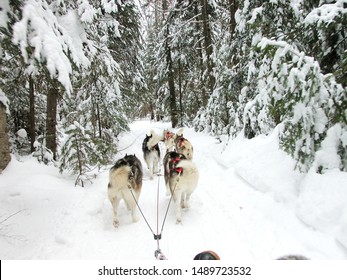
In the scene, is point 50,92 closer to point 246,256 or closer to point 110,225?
point 110,225

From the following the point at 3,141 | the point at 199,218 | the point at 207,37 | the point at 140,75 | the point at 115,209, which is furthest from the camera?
the point at 140,75

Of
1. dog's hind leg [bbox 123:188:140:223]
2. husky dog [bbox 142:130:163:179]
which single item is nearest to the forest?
husky dog [bbox 142:130:163:179]

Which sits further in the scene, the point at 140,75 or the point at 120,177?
the point at 140,75

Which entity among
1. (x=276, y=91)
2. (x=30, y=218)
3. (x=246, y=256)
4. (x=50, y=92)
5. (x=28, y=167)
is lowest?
(x=246, y=256)

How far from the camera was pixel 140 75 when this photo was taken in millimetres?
14492

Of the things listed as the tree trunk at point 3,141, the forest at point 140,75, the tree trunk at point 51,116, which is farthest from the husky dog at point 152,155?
the tree trunk at point 3,141

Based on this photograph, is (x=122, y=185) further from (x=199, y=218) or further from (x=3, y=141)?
(x=3, y=141)

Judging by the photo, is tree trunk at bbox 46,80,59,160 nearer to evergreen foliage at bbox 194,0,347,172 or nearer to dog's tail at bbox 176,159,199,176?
dog's tail at bbox 176,159,199,176

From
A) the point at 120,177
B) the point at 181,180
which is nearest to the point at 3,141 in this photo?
the point at 120,177

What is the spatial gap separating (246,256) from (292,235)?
87 cm

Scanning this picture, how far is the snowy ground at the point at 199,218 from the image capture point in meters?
3.93

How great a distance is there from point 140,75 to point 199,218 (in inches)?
428

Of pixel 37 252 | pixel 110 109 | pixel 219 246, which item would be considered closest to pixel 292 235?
pixel 219 246

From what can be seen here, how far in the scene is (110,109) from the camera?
38.7ft
